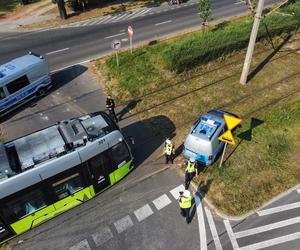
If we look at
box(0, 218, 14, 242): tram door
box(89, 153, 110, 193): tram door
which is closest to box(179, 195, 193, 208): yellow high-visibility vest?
box(89, 153, 110, 193): tram door

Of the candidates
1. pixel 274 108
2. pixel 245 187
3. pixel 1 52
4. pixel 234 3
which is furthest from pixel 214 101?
pixel 234 3

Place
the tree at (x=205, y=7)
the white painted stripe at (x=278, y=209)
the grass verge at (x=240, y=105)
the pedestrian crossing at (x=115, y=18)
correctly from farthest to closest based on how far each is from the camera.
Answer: the pedestrian crossing at (x=115, y=18)
the tree at (x=205, y=7)
the grass verge at (x=240, y=105)
the white painted stripe at (x=278, y=209)

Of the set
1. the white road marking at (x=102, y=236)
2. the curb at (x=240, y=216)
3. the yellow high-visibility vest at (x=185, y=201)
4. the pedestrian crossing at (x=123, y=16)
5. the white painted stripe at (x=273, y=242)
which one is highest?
the pedestrian crossing at (x=123, y=16)

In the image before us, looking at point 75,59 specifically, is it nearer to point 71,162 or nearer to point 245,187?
Result: point 71,162

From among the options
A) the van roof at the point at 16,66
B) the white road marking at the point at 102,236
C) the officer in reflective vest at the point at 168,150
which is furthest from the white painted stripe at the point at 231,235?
the van roof at the point at 16,66

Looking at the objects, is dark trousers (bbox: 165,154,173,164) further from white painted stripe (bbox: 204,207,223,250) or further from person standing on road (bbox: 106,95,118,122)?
person standing on road (bbox: 106,95,118,122)

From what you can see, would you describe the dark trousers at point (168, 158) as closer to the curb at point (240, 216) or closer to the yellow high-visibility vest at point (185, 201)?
the curb at point (240, 216)

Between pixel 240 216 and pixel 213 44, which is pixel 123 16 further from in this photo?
pixel 240 216
